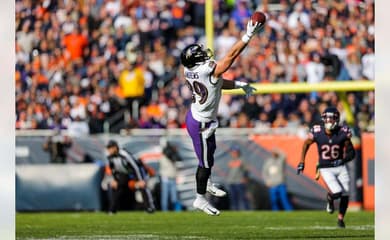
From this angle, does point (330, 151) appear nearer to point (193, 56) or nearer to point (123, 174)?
point (193, 56)

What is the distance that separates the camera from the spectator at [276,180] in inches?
649

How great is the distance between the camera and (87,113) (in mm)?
17297

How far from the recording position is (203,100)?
7.67 m

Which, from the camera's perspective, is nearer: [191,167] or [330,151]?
Answer: [330,151]

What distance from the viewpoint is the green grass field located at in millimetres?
9125

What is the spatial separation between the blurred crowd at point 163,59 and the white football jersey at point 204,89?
7.22 metres

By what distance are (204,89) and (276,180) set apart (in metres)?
9.05

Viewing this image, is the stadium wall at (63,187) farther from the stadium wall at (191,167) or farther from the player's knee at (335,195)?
the player's knee at (335,195)

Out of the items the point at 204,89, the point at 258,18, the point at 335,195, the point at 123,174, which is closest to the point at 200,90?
the point at 204,89

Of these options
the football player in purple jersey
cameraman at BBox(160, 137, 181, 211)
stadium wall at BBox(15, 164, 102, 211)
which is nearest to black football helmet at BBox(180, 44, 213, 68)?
the football player in purple jersey

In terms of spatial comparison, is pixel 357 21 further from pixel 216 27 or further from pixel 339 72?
pixel 216 27

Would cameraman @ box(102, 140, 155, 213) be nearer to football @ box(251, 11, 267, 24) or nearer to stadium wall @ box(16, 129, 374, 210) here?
stadium wall @ box(16, 129, 374, 210)

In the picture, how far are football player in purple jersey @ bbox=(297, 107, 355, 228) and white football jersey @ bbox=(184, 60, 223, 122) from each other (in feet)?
11.1
